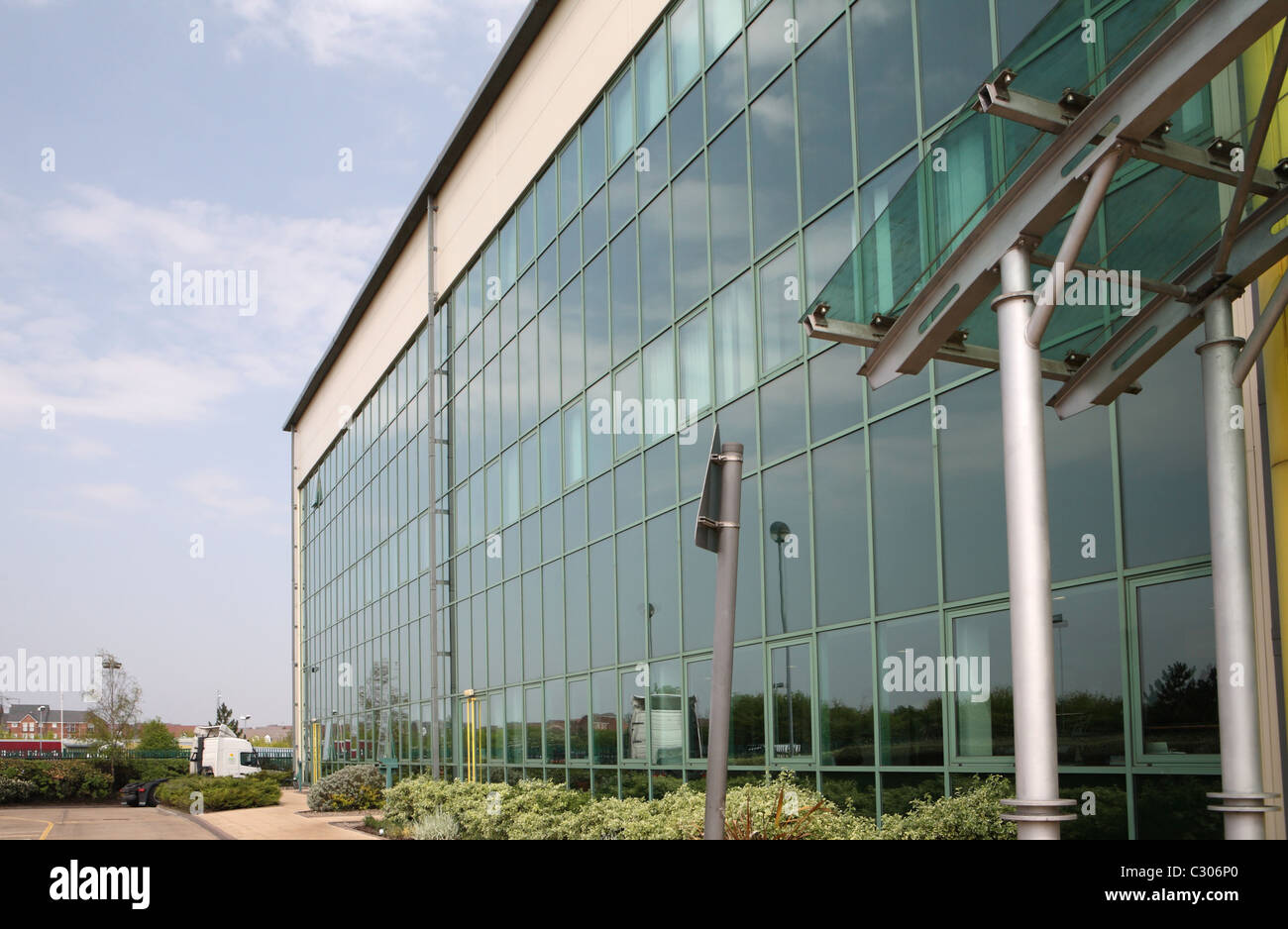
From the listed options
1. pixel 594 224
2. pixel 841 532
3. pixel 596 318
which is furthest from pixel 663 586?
pixel 594 224

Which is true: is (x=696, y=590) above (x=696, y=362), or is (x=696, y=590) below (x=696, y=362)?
below

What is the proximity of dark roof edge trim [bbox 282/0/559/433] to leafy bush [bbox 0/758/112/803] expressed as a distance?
2023 cm

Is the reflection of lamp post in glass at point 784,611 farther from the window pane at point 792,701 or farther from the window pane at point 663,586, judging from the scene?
the window pane at point 663,586


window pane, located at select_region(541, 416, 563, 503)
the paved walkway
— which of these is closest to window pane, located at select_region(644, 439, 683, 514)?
window pane, located at select_region(541, 416, 563, 503)

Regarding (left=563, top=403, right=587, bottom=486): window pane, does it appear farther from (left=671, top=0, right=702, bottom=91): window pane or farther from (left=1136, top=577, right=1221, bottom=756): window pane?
(left=1136, top=577, right=1221, bottom=756): window pane

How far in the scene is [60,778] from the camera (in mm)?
49344

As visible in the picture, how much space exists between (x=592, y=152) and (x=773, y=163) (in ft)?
24.2

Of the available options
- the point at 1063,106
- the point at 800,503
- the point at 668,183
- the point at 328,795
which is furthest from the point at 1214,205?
the point at 328,795

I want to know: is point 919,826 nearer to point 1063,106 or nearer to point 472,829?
point 1063,106

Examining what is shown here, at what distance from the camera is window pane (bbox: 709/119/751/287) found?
670 inches

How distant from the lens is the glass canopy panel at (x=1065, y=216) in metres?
6.82

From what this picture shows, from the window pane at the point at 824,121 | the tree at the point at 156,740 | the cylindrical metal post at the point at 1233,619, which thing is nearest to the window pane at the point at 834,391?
the window pane at the point at 824,121

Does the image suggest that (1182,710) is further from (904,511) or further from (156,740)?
(156,740)

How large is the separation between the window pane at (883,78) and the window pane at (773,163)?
167 cm
